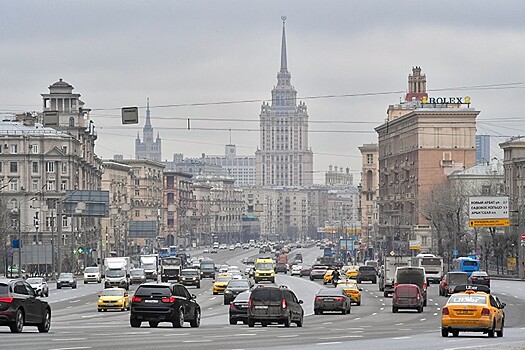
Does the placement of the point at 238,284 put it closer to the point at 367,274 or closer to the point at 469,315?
the point at 469,315

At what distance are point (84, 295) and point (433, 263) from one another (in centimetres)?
3597

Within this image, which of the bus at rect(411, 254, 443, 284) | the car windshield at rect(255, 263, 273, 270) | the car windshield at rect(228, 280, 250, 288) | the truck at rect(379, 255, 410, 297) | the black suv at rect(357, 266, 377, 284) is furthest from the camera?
the black suv at rect(357, 266, 377, 284)

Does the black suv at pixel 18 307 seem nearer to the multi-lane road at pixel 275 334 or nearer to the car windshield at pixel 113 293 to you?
the multi-lane road at pixel 275 334

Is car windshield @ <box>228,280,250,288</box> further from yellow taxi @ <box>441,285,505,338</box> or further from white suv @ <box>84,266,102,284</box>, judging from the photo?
white suv @ <box>84,266,102,284</box>

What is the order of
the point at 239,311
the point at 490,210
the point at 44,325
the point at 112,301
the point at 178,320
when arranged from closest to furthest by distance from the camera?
the point at 44,325 → the point at 178,320 → the point at 239,311 → the point at 112,301 → the point at 490,210

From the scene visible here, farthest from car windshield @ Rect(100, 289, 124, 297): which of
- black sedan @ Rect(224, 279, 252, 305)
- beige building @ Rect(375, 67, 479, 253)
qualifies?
beige building @ Rect(375, 67, 479, 253)

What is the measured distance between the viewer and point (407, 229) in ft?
590

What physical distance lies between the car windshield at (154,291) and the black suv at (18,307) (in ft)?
18.5

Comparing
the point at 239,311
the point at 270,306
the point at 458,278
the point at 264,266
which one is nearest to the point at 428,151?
the point at 264,266

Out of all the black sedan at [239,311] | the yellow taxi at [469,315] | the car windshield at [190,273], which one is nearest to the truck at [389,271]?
the car windshield at [190,273]

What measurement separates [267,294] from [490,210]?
70712mm

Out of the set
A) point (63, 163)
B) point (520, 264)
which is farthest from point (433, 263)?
point (63, 163)

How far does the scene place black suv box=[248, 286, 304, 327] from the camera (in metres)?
48.2

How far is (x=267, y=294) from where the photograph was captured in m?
48.2
